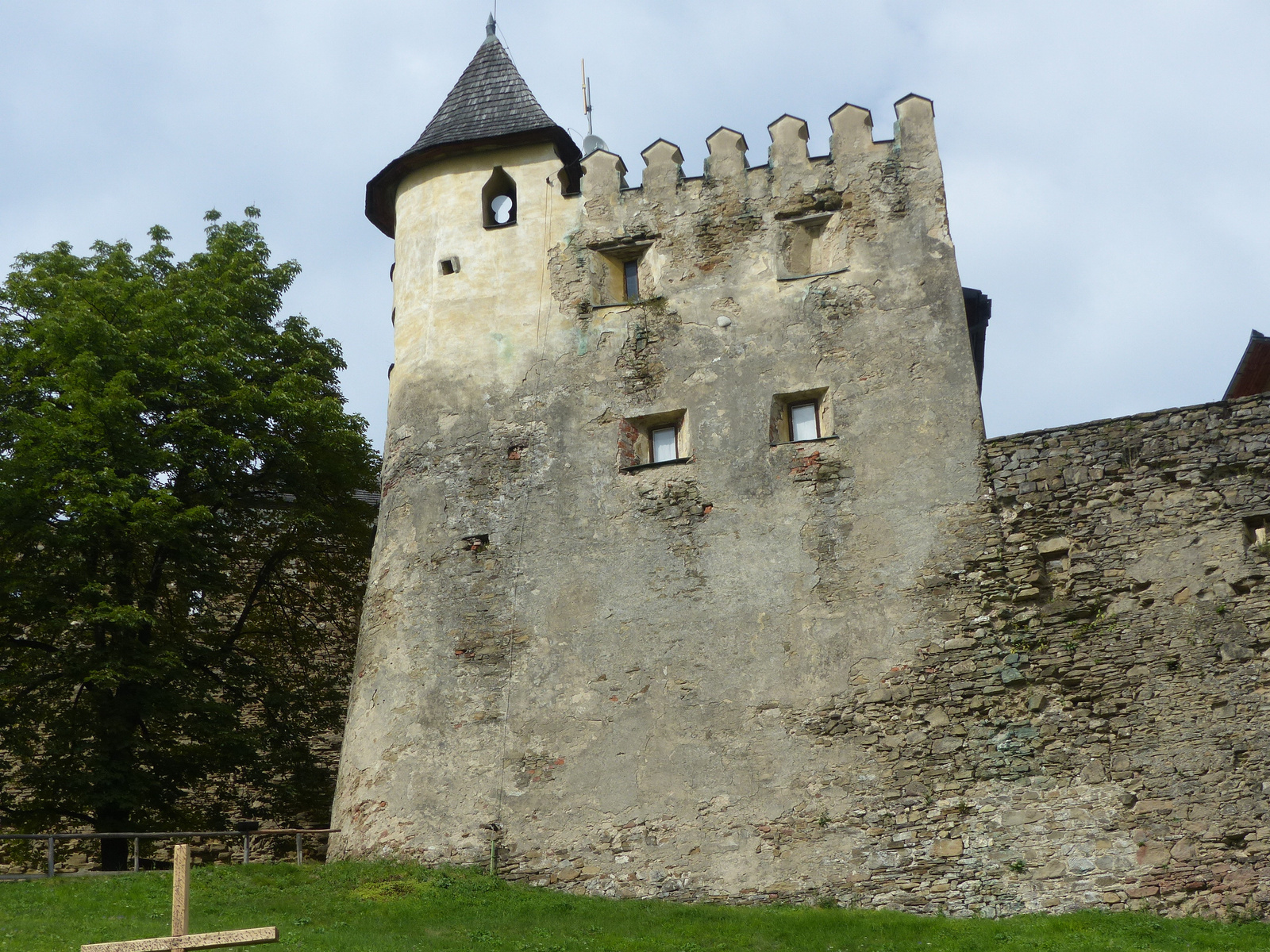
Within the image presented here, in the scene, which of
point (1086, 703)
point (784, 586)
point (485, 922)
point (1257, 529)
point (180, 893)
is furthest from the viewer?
point (784, 586)

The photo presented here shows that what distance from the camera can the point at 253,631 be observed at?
70.9ft

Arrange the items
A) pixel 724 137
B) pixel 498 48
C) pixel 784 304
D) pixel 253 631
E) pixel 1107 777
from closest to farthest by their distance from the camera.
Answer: pixel 1107 777 < pixel 784 304 < pixel 724 137 < pixel 253 631 < pixel 498 48

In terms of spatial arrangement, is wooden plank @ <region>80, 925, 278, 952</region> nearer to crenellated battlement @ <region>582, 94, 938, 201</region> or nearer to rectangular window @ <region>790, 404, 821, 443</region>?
rectangular window @ <region>790, 404, 821, 443</region>

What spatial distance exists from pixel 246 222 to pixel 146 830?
1029 centimetres

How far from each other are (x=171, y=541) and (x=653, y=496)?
695 centimetres

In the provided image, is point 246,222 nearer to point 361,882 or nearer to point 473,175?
point 473,175

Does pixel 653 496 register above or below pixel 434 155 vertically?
below

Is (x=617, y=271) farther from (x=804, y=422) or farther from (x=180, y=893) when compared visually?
(x=180, y=893)

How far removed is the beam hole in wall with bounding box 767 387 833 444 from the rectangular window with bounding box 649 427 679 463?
4.48 feet

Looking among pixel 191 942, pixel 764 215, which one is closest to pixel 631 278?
pixel 764 215

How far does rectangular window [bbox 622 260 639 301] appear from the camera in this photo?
65.8 ft

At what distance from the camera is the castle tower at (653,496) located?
649 inches

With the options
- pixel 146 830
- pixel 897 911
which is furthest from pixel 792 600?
pixel 146 830

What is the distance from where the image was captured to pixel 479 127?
69.1 ft
